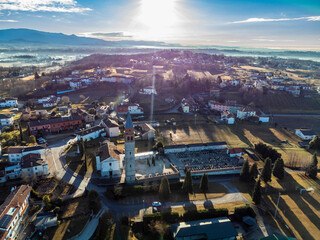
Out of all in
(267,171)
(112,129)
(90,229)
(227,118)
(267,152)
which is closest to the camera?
(90,229)

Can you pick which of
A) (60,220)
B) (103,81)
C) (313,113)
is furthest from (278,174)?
(103,81)

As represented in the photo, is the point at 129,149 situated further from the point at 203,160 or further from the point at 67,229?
the point at 203,160

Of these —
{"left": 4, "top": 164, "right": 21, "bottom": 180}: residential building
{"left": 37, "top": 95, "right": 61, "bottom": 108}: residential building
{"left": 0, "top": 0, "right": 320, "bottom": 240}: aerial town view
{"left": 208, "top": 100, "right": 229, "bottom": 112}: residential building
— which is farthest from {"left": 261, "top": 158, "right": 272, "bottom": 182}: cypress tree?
{"left": 37, "top": 95, "right": 61, "bottom": 108}: residential building

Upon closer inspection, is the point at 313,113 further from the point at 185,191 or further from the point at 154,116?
the point at 185,191

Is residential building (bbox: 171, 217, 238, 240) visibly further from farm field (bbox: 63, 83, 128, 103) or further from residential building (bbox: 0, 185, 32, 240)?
farm field (bbox: 63, 83, 128, 103)

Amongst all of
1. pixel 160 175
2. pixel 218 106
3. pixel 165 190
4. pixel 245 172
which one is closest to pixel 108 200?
pixel 165 190
